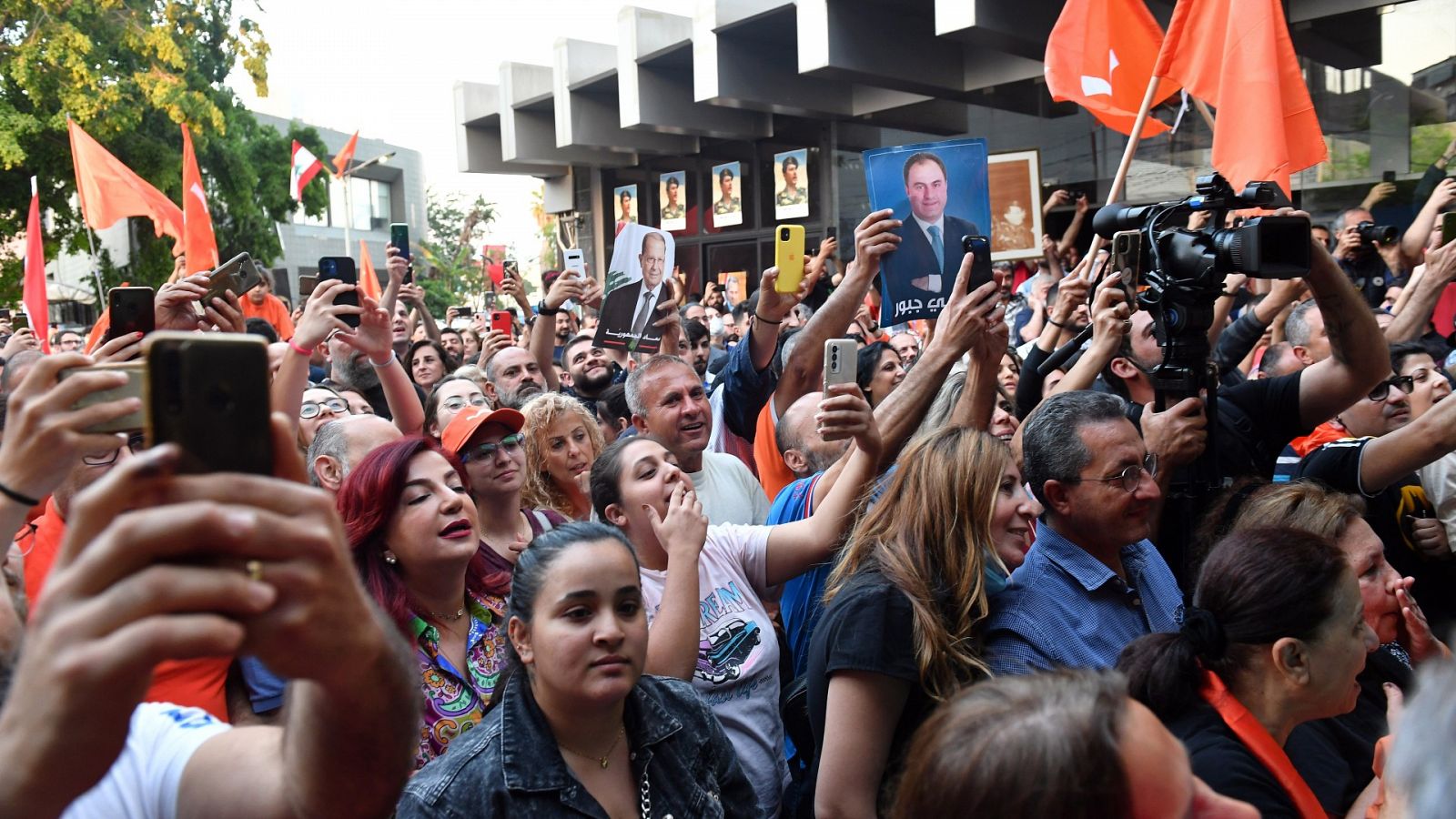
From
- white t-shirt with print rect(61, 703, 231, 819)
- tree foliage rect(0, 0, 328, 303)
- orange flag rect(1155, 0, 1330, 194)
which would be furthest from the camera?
tree foliage rect(0, 0, 328, 303)

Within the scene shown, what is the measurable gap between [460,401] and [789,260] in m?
1.52

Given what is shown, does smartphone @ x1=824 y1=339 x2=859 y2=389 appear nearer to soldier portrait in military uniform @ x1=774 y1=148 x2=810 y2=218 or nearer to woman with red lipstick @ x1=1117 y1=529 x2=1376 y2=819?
woman with red lipstick @ x1=1117 y1=529 x2=1376 y2=819

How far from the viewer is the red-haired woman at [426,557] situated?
2957 millimetres

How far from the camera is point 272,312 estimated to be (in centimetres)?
805

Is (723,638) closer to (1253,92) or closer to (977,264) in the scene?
(977,264)

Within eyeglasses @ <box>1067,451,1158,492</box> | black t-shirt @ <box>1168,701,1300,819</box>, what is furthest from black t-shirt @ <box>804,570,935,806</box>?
eyeglasses @ <box>1067,451,1158,492</box>

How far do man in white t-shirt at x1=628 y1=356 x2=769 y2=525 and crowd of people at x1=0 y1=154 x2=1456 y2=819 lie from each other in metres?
0.02

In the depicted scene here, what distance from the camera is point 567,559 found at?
2459mm

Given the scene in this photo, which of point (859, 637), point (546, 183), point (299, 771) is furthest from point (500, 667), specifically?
point (546, 183)

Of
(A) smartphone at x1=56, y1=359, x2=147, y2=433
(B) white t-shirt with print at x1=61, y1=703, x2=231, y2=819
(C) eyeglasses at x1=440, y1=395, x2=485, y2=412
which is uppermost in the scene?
(A) smartphone at x1=56, y1=359, x2=147, y2=433

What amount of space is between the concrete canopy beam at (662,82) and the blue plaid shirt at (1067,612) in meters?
16.0

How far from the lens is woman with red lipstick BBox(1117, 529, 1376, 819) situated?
7.28 feet

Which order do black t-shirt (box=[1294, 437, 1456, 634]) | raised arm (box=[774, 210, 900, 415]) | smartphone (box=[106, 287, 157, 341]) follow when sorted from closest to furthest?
smartphone (box=[106, 287, 157, 341]), black t-shirt (box=[1294, 437, 1456, 634]), raised arm (box=[774, 210, 900, 415])

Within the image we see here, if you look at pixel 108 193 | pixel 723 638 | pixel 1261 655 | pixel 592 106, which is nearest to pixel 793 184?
pixel 592 106
